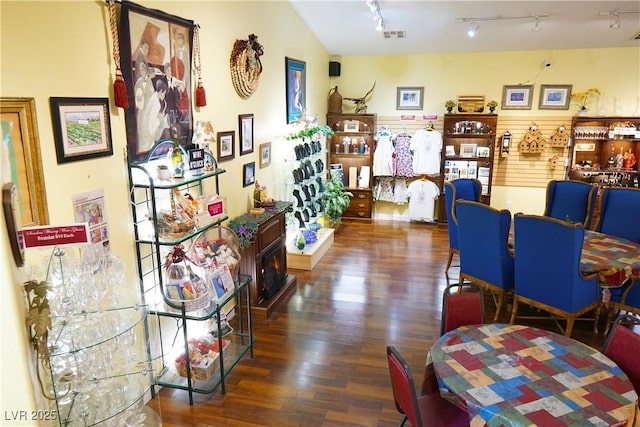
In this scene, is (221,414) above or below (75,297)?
below

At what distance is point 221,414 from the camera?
2.91 m

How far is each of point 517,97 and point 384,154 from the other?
7.49 feet

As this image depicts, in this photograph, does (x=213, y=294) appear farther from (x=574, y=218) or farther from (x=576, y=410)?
(x=574, y=218)

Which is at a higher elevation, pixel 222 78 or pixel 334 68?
pixel 334 68

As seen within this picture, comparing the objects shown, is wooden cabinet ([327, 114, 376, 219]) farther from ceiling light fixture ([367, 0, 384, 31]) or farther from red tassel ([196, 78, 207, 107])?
red tassel ([196, 78, 207, 107])

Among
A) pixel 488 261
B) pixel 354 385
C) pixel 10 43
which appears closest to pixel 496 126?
pixel 488 261

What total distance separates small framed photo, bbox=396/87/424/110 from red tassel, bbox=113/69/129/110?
572cm

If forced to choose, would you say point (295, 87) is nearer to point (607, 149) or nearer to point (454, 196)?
point (454, 196)

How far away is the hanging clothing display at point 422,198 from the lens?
293 inches

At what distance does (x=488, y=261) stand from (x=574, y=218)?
66.4 inches

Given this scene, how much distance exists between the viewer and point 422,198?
7484 mm

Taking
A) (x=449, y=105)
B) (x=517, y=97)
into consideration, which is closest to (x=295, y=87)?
(x=449, y=105)

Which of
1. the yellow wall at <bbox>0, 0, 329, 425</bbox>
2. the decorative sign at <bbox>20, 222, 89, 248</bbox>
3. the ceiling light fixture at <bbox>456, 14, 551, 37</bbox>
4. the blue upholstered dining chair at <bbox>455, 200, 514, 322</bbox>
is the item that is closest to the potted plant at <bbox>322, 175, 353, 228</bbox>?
the yellow wall at <bbox>0, 0, 329, 425</bbox>

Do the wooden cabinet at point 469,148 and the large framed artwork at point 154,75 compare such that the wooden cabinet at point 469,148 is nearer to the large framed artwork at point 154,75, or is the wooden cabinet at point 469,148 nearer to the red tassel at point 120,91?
the large framed artwork at point 154,75
